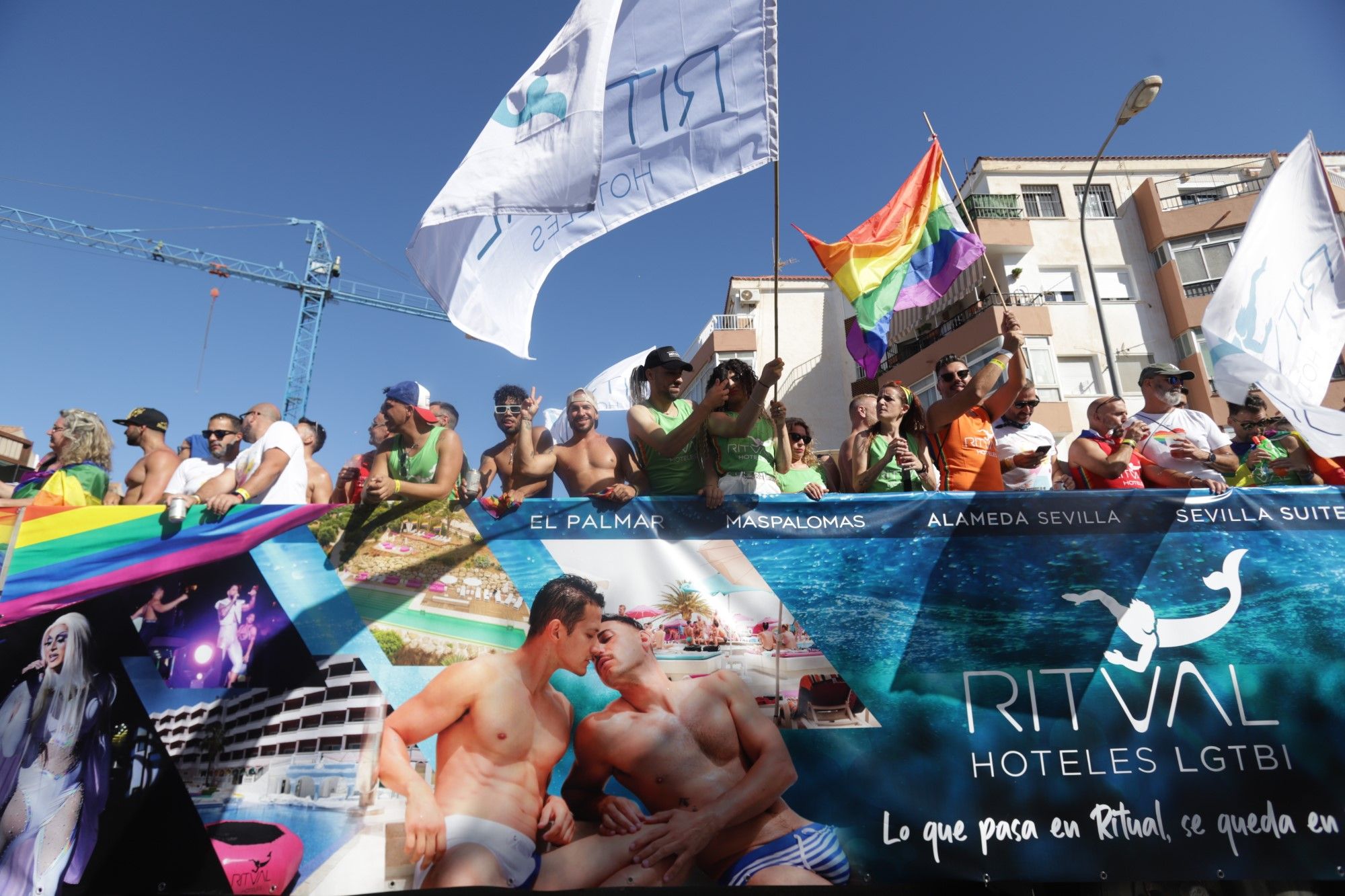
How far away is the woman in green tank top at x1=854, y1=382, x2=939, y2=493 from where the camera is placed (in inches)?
165

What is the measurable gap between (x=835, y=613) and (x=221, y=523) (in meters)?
3.11

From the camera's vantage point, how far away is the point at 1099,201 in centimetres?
2180

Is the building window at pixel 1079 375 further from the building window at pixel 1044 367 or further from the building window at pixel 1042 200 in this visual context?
the building window at pixel 1042 200

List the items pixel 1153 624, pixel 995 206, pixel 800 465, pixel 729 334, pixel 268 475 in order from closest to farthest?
1. pixel 1153 624
2. pixel 268 475
3. pixel 800 465
4. pixel 995 206
5. pixel 729 334

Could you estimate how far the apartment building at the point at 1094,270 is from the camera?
63.2 feet

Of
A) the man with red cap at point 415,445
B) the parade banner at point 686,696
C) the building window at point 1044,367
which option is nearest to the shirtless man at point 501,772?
the parade banner at point 686,696

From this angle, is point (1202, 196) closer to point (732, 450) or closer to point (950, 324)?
point (950, 324)

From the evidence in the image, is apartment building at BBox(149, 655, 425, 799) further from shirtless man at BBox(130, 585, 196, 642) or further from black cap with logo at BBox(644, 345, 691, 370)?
black cap with logo at BBox(644, 345, 691, 370)

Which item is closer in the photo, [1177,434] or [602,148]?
[602,148]

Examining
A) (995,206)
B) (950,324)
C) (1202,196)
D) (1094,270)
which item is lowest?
(950,324)

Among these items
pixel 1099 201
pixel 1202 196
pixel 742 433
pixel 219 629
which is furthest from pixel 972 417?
pixel 1202 196

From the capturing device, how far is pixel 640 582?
11.5 ft

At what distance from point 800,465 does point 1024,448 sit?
1.52m

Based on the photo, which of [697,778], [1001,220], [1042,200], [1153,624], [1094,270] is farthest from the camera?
[1042,200]
